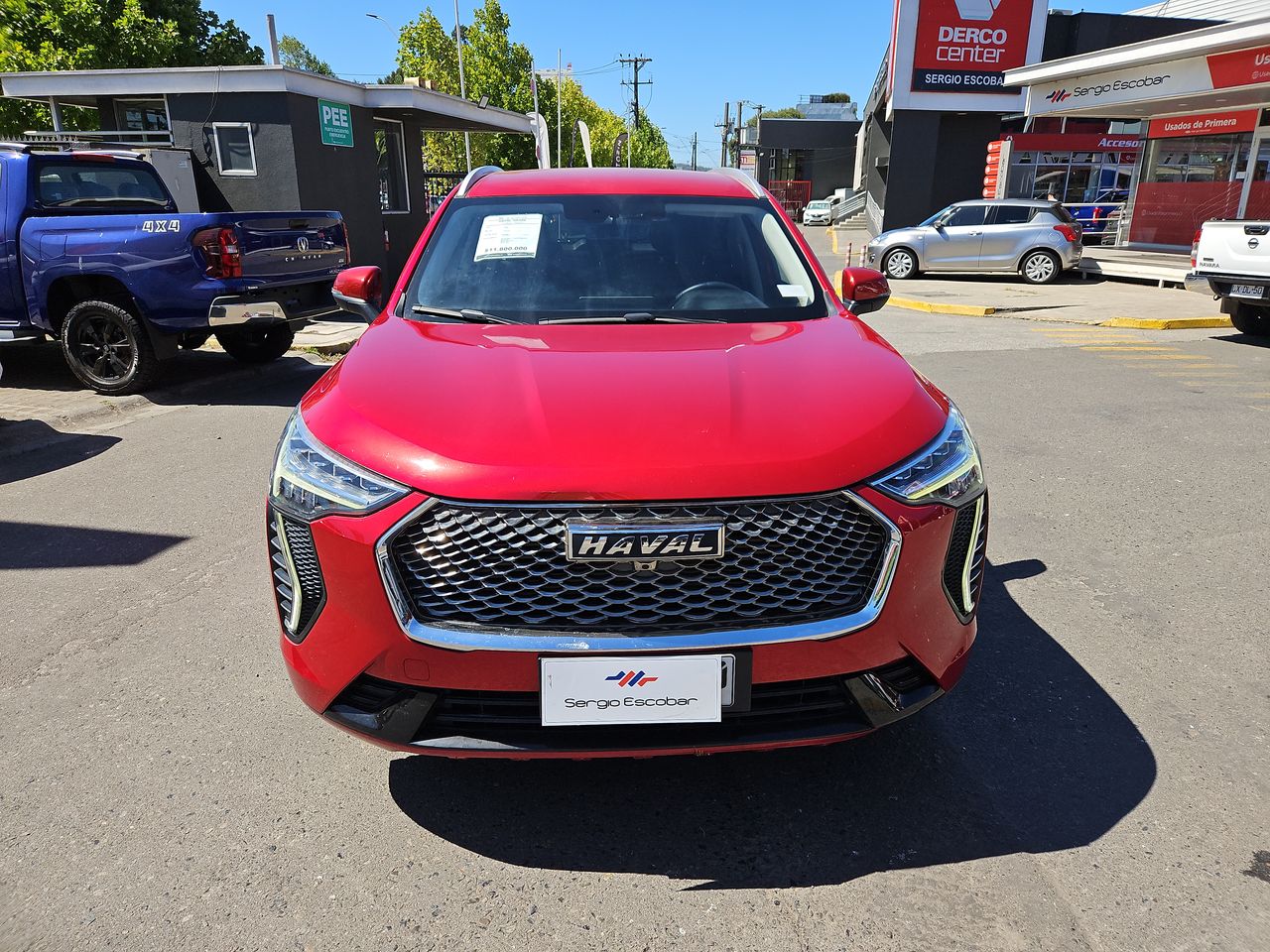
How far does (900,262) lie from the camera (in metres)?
19.3

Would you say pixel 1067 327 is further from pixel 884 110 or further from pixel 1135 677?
pixel 884 110

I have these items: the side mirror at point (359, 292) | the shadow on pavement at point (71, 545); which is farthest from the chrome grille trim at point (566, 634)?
the shadow on pavement at point (71, 545)

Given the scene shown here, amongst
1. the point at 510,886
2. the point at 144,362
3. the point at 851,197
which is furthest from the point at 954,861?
Result: the point at 851,197

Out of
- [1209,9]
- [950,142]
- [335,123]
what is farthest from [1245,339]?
[1209,9]

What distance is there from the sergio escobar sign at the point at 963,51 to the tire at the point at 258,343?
960 inches

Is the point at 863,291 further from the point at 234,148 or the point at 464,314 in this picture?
the point at 234,148

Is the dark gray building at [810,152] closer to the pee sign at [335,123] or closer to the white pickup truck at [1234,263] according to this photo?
the pee sign at [335,123]

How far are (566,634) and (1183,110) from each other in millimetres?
24913

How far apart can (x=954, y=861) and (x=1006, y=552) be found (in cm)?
238

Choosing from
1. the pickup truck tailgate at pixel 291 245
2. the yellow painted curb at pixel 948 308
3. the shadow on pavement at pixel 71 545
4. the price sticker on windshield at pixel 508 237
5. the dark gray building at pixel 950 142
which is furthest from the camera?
the dark gray building at pixel 950 142

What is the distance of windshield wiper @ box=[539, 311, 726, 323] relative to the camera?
10.2ft

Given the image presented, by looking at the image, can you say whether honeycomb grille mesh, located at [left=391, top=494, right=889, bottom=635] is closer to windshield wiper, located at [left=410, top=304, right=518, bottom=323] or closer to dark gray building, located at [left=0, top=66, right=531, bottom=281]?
windshield wiper, located at [left=410, top=304, right=518, bottom=323]

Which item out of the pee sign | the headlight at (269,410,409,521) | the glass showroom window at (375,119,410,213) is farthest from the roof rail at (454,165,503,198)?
the glass showroom window at (375,119,410,213)

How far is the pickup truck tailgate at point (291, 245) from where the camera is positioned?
24.2 ft
